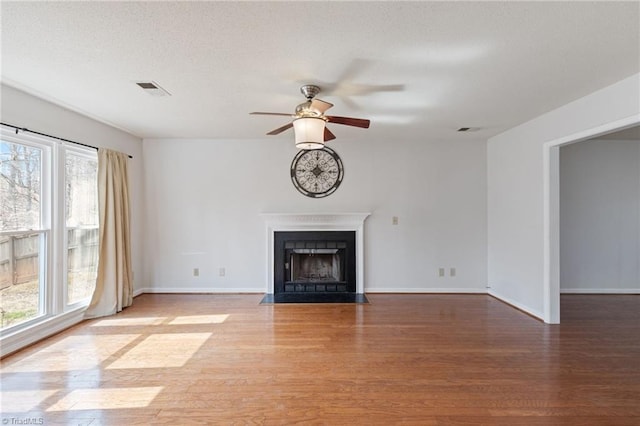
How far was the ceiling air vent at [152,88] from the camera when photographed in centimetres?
260

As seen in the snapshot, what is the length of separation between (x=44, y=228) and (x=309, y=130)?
299 cm

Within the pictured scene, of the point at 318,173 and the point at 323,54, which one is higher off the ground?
the point at 323,54

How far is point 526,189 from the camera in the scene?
151 inches

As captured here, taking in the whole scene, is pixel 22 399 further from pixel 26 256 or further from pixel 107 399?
pixel 26 256

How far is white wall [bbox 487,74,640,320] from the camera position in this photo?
2.83 meters

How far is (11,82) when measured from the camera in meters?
2.59

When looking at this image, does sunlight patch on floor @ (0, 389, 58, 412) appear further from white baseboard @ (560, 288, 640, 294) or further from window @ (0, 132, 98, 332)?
white baseboard @ (560, 288, 640, 294)

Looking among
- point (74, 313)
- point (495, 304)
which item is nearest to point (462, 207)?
point (495, 304)

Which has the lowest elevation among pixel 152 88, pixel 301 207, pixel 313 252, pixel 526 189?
pixel 313 252

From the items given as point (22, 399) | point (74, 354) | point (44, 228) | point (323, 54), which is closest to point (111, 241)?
point (44, 228)

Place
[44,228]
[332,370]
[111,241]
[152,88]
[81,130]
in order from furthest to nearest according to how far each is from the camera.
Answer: [111,241], [81,130], [44,228], [152,88], [332,370]

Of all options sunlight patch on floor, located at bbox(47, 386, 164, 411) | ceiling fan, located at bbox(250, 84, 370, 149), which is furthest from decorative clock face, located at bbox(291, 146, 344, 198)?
sunlight patch on floor, located at bbox(47, 386, 164, 411)

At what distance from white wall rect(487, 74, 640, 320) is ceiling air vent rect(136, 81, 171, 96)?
3.48 m

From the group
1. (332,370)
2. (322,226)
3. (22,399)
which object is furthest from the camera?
(322,226)
